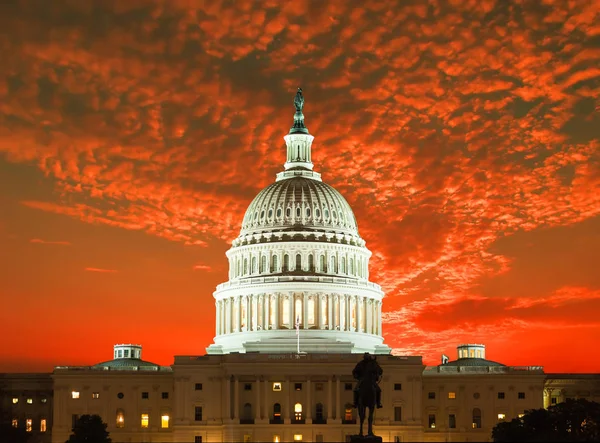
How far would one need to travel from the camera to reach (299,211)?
19250 cm

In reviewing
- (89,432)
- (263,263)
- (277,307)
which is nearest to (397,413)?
(277,307)

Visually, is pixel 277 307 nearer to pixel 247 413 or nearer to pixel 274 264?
pixel 274 264

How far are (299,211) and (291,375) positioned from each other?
29850 millimetres

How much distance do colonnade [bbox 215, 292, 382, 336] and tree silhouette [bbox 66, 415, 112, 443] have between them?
36083mm

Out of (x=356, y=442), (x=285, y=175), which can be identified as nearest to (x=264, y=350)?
(x=285, y=175)

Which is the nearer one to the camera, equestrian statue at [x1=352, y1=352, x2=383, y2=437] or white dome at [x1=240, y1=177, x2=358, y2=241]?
equestrian statue at [x1=352, y1=352, x2=383, y2=437]

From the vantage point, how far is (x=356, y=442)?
98.0 meters

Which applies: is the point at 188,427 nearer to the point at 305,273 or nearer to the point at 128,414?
the point at 128,414

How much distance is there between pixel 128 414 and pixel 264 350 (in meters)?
17.9

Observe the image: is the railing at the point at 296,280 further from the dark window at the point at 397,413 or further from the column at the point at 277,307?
the dark window at the point at 397,413

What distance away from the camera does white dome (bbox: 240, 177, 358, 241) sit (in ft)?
629

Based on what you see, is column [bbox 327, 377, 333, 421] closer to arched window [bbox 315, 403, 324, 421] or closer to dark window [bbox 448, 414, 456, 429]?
arched window [bbox 315, 403, 324, 421]

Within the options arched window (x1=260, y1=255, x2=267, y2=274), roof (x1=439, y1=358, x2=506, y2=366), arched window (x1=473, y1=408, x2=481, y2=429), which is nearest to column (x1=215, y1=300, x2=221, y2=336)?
arched window (x1=260, y1=255, x2=267, y2=274)

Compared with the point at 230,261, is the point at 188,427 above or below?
below
